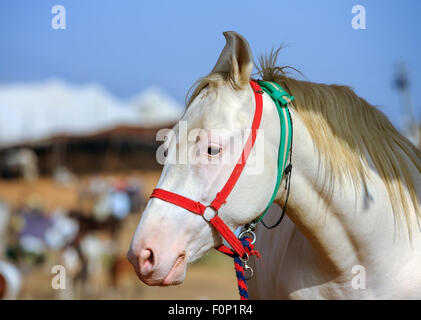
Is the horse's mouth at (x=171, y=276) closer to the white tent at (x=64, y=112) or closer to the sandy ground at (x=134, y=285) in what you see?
the sandy ground at (x=134, y=285)

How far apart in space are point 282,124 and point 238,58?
1.24 feet

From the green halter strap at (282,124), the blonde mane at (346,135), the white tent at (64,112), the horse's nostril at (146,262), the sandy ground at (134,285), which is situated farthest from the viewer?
the white tent at (64,112)

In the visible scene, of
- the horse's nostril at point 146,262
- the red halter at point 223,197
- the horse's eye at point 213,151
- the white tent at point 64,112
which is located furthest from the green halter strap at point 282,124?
the white tent at point 64,112

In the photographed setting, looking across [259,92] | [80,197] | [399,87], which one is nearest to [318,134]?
[259,92]

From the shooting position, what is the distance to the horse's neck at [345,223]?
2.08 meters

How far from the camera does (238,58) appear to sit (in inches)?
78.5

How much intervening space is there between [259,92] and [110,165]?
970 inches

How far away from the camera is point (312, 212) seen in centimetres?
207

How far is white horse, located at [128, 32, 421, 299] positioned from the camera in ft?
6.24

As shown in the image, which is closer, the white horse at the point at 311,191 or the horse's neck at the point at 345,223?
the white horse at the point at 311,191

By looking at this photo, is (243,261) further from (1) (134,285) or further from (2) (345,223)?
(1) (134,285)

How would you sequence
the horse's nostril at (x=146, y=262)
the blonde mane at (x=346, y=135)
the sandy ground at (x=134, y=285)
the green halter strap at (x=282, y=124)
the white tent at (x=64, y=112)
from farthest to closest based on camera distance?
the white tent at (x=64, y=112), the sandy ground at (x=134, y=285), the blonde mane at (x=346, y=135), the green halter strap at (x=282, y=124), the horse's nostril at (x=146, y=262)

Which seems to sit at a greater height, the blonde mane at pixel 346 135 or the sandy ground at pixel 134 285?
the blonde mane at pixel 346 135

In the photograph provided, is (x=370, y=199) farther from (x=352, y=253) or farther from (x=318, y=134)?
(x=318, y=134)
